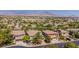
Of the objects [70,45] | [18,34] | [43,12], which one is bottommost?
[70,45]

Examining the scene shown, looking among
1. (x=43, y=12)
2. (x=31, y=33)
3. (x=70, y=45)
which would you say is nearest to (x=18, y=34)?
(x=31, y=33)

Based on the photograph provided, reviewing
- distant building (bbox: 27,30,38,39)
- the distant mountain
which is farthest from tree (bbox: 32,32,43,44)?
the distant mountain

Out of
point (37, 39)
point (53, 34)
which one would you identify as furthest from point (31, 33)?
point (53, 34)

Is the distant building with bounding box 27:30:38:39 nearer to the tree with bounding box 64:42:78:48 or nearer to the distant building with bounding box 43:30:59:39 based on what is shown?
the distant building with bounding box 43:30:59:39

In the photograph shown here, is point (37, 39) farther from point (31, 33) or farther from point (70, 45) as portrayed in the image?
point (70, 45)

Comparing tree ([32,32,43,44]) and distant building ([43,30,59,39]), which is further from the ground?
distant building ([43,30,59,39])

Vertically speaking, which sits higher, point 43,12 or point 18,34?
point 43,12

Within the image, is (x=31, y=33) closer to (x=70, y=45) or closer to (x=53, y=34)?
(x=53, y=34)

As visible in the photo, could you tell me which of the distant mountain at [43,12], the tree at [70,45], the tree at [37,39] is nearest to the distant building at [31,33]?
the tree at [37,39]
